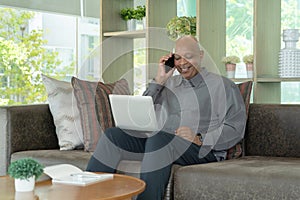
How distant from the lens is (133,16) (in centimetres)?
479

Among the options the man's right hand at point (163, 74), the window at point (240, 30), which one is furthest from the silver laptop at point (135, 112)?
the window at point (240, 30)

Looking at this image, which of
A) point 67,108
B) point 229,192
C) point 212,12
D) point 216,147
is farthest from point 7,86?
point 229,192

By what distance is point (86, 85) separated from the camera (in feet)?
11.8

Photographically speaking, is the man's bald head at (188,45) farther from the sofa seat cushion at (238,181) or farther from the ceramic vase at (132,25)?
the ceramic vase at (132,25)

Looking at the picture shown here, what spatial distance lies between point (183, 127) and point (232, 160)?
0.34 m

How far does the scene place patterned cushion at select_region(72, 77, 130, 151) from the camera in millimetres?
3471

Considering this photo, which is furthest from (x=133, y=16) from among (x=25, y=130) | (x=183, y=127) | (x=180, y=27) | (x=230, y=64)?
(x=183, y=127)

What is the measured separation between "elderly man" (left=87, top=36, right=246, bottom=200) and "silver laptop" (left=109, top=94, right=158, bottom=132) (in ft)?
0.26

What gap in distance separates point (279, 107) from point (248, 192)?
875 millimetres

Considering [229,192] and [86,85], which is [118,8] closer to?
[86,85]

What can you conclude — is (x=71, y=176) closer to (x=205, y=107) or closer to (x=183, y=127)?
(x=183, y=127)

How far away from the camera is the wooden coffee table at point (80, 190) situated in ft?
7.02

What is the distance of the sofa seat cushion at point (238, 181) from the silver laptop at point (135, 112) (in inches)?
13.3

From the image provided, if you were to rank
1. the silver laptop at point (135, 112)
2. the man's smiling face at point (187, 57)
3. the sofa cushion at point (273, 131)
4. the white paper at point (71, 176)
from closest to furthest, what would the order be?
the white paper at point (71, 176) < the silver laptop at point (135, 112) < the sofa cushion at point (273, 131) < the man's smiling face at point (187, 57)
